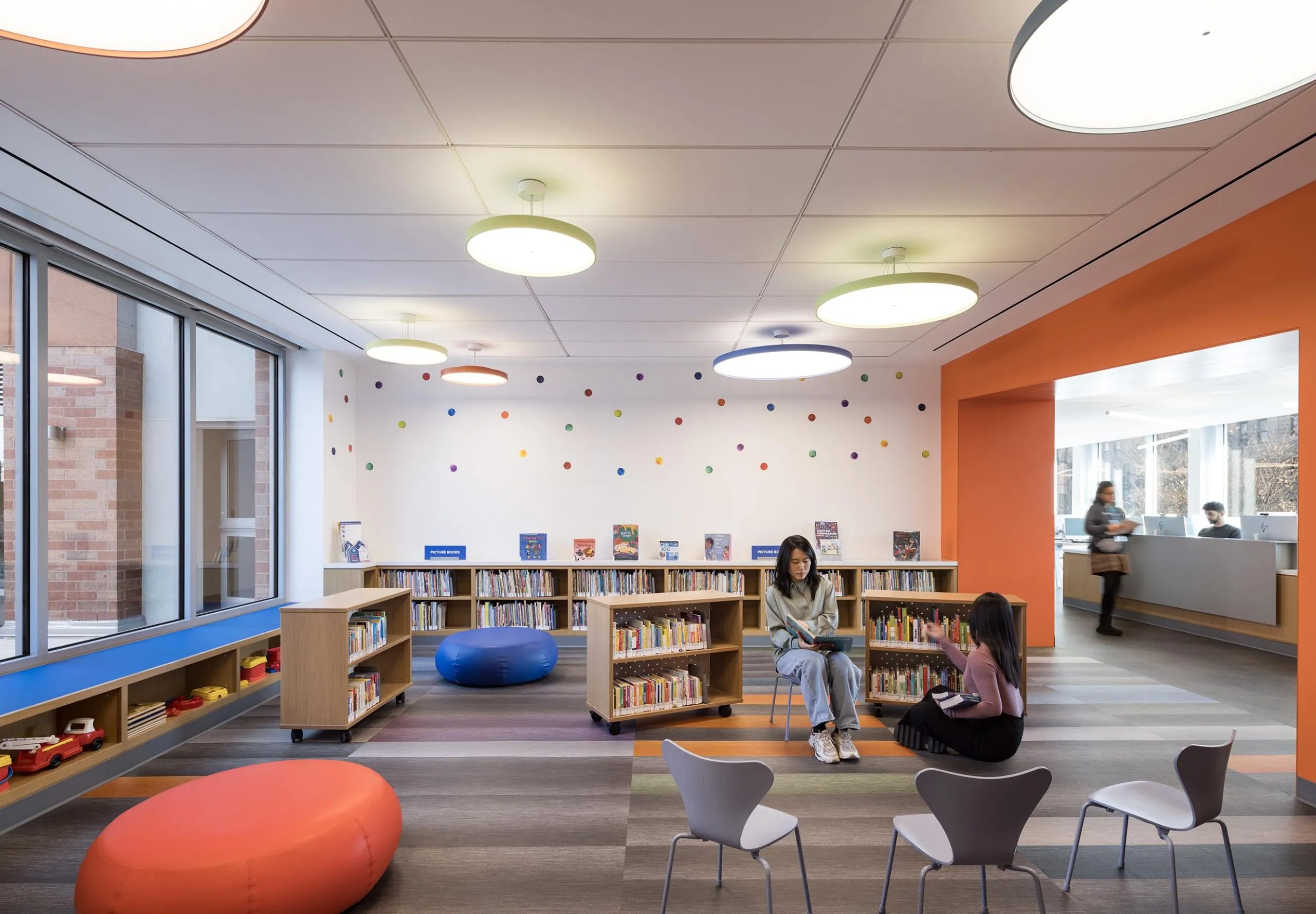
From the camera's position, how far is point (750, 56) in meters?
2.50

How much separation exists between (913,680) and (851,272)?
3074 mm

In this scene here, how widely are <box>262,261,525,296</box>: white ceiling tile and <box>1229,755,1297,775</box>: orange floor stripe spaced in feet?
18.5

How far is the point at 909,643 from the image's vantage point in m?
5.36

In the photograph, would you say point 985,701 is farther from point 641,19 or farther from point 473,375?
point 473,375

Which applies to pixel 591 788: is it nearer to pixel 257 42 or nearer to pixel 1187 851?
pixel 1187 851

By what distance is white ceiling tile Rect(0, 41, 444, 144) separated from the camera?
2504 millimetres

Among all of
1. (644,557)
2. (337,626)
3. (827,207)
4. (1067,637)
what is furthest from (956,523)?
(337,626)

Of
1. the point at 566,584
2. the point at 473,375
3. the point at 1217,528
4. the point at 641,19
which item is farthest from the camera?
the point at 1217,528

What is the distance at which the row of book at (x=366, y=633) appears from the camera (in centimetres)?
501

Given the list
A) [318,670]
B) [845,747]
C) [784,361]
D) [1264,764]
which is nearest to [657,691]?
[845,747]

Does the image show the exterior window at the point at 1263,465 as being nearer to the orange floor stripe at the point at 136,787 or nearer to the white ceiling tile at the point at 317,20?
the white ceiling tile at the point at 317,20

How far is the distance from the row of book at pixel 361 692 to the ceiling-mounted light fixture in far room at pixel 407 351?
2.55 meters

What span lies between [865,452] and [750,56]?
6.52 m

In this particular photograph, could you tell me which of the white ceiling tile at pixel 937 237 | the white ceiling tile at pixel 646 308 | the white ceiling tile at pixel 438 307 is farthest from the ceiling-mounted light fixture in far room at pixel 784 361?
the white ceiling tile at pixel 438 307
